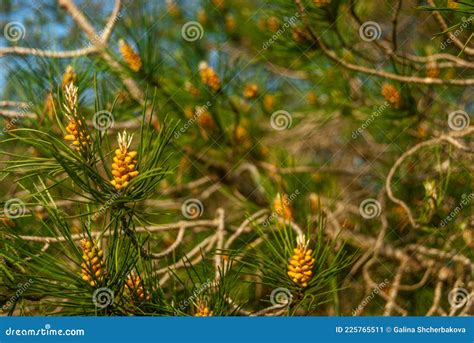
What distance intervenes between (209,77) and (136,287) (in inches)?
22.8

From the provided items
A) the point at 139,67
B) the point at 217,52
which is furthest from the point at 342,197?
the point at 139,67

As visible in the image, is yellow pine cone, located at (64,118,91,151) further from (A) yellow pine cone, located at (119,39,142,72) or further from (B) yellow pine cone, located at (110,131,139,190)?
(A) yellow pine cone, located at (119,39,142,72)

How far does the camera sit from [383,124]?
1.22 metres

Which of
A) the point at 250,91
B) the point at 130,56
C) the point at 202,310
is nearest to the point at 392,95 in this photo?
the point at 250,91

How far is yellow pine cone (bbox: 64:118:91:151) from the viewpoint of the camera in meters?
0.64

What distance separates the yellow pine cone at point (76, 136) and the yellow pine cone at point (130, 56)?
0.45 meters

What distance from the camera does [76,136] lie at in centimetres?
65

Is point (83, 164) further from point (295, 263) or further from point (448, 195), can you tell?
point (448, 195)

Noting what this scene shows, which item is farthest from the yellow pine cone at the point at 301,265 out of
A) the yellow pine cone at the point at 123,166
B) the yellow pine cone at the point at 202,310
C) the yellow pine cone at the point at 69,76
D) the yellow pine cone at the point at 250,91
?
the yellow pine cone at the point at 250,91

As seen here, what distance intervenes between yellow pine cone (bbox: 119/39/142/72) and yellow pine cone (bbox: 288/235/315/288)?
0.56m

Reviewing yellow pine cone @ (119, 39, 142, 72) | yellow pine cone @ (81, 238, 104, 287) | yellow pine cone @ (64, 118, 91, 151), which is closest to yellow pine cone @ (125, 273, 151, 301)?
yellow pine cone @ (81, 238, 104, 287)

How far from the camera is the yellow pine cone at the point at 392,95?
1101mm

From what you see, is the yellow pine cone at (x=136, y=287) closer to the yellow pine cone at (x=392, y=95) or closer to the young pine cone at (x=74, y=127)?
the young pine cone at (x=74, y=127)

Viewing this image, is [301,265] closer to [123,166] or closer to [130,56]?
[123,166]
